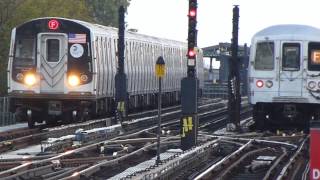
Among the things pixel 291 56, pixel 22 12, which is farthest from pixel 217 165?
pixel 22 12

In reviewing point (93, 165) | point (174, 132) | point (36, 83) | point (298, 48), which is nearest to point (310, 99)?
point (298, 48)

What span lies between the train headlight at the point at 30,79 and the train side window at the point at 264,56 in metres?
6.94

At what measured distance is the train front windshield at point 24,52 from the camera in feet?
77.3

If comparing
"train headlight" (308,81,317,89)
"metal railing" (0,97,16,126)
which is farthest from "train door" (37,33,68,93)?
"train headlight" (308,81,317,89)

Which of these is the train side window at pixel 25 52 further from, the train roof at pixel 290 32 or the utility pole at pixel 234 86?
the train roof at pixel 290 32

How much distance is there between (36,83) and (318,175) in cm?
1979

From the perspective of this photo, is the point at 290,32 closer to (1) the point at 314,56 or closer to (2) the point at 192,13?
(1) the point at 314,56

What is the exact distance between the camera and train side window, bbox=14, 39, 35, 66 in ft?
77.3

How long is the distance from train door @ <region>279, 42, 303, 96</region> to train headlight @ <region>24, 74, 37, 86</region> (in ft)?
25.2

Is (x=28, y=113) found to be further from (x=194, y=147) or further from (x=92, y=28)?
(x=194, y=147)

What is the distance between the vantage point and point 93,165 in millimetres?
13750

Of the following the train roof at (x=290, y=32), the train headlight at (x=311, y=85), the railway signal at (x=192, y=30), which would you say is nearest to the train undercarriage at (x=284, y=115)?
the train headlight at (x=311, y=85)

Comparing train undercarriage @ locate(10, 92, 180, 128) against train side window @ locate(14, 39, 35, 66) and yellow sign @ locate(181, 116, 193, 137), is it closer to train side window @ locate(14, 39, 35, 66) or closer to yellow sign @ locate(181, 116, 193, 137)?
train side window @ locate(14, 39, 35, 66)

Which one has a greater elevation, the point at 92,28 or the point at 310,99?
the point at 92,28
